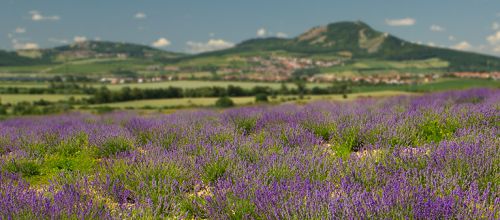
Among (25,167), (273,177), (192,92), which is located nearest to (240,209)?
(273,177)

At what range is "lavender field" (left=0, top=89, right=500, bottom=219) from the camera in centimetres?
268

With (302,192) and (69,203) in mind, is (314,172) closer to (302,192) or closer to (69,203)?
(302,192)

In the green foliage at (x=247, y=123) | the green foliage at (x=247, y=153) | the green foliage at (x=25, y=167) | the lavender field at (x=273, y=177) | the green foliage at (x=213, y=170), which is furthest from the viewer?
the green foliage at (x=247, y=123)

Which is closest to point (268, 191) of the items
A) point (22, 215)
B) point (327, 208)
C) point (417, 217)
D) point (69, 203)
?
point (327, 208)

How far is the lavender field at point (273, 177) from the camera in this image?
106 inches

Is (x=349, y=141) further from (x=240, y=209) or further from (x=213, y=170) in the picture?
(x=240, y=209)

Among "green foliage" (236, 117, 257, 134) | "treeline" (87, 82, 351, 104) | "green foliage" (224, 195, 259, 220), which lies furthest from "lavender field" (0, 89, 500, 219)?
"treeline" (87, 82, 351, 104)

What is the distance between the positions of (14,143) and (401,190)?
5.76 meters

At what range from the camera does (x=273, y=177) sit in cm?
341

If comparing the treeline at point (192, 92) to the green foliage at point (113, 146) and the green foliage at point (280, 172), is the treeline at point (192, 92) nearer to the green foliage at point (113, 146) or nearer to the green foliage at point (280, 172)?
the green foliage at point (113, 146)

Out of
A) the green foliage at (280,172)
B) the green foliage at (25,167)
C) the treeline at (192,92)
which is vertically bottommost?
the treeline at (192,92)

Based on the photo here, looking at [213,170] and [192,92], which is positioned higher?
[213,170]

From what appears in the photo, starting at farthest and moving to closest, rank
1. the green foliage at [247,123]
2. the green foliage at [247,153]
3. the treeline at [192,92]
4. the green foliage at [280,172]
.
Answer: the treeline at [192,92]
the green foliage at [247,123]
the green foliage at [247,153]
the green foliage at [280,172]

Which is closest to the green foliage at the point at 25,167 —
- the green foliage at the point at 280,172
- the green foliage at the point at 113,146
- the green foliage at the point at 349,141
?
the green foliage at the point at 113,146
